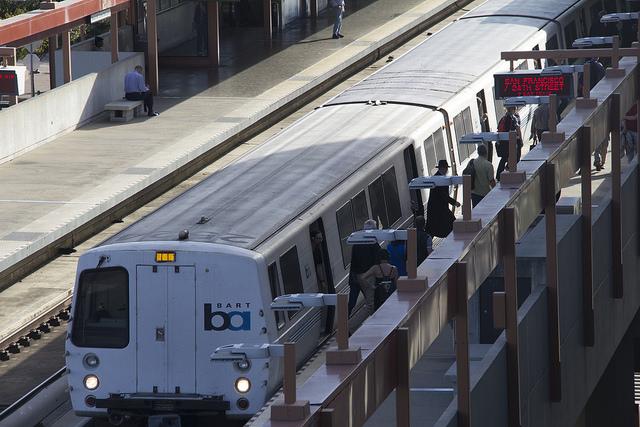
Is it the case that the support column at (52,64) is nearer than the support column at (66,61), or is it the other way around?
the support column at (66,61)

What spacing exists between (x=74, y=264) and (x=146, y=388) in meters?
9.01

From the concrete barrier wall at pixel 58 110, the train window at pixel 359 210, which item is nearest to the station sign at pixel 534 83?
the train window at pixel 359 210

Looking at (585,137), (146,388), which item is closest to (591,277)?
(585,137)

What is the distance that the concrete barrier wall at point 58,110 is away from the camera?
2992cm

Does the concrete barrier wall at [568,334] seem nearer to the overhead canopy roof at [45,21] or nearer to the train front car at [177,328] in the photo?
the train front car at [177,328]

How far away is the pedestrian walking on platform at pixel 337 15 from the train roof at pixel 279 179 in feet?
61.8

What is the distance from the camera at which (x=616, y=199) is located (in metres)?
18.7

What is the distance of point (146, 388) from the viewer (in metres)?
15.3

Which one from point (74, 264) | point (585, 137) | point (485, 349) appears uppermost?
point (585, 137)

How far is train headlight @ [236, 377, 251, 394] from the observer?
49.7ft

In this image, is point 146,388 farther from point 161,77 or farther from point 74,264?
point 161,77

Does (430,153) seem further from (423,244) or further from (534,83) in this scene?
(423,244)

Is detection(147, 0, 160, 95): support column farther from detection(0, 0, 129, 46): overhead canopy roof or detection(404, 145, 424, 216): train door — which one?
detection(404, 145, 424, 216): train door

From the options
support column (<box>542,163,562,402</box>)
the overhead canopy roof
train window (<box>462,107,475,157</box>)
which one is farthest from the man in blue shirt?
support column (<box>542,163,562,402</box>)
